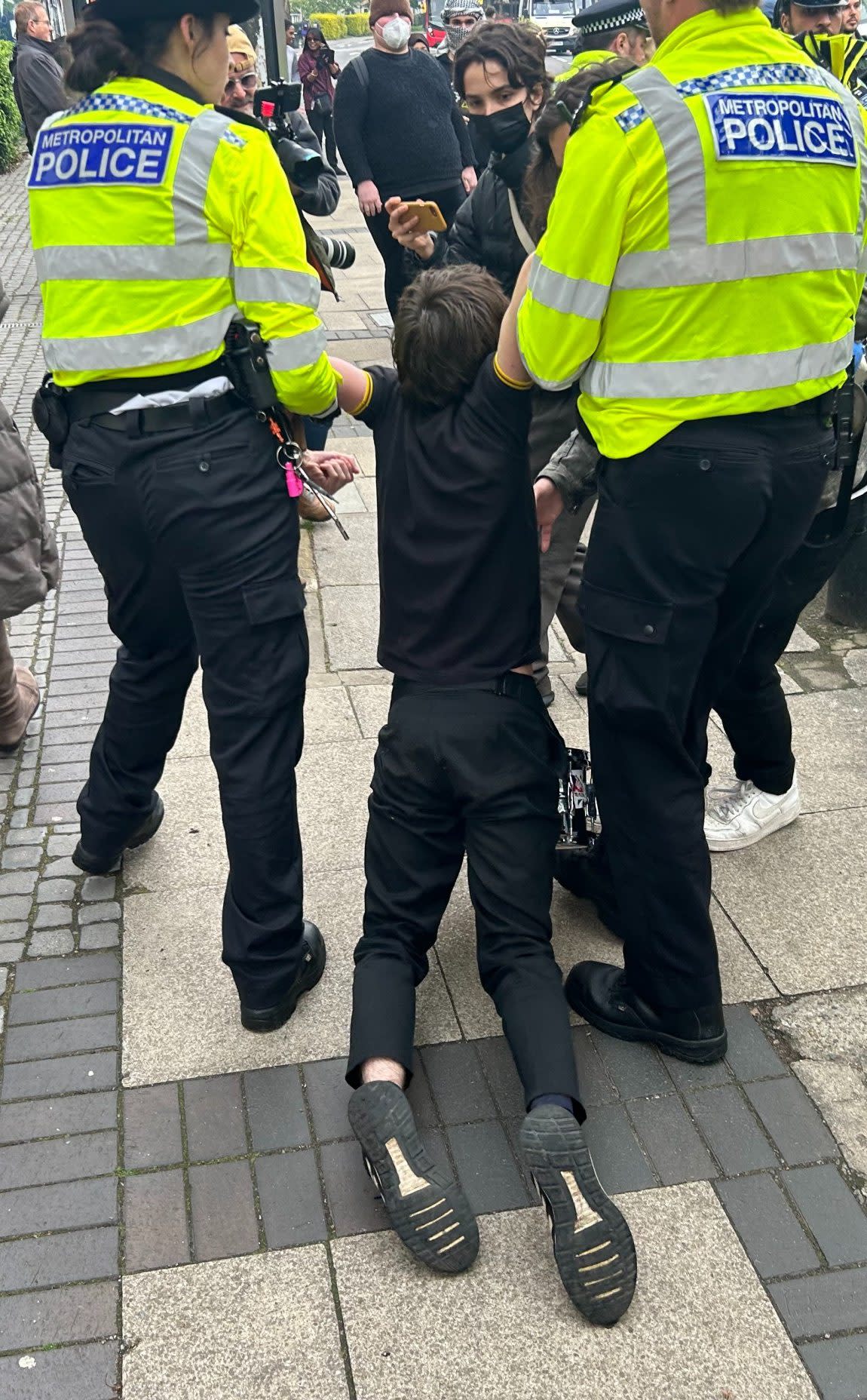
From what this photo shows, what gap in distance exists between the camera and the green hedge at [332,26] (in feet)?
174

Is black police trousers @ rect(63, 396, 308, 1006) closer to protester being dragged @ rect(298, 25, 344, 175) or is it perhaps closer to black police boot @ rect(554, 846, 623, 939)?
black police boot @ rect(554, 846, 623, 939)

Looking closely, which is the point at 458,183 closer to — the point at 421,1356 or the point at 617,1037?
the point at 617,1037

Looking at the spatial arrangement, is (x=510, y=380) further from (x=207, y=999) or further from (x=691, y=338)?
(x=207, y=999)

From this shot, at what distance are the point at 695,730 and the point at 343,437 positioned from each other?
15.0 ft

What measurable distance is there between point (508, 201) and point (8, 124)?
1741 centimetres

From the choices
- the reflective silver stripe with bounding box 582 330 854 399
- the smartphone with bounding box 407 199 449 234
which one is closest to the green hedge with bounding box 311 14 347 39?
the smartphone with bounding box 407 199 449 234

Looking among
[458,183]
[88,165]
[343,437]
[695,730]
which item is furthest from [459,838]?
[458,183]

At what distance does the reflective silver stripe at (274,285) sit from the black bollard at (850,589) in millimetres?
Result: 2751

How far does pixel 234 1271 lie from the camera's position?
7.63ft

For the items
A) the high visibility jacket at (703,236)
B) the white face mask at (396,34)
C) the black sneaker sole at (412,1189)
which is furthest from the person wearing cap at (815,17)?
the black sneaker sole at (412,1189)

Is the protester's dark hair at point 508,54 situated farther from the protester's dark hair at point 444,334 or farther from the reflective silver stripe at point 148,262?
the reflective silver stripe at point 148,262

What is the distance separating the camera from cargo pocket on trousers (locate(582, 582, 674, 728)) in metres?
2.44

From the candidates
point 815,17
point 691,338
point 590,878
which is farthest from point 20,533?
point 815,17

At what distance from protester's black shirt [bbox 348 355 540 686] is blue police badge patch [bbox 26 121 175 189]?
0.61 m
